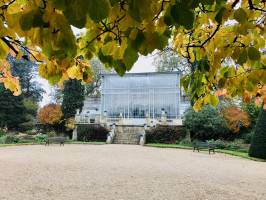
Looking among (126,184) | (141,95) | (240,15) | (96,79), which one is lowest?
(126,184)

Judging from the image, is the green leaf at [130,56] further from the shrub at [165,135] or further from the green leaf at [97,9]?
the shrub at [165,135]

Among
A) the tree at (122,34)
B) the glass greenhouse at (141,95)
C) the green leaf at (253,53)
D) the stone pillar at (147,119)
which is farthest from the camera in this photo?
the glass greenhouse at (141,95)

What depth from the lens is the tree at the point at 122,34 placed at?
1206 mm

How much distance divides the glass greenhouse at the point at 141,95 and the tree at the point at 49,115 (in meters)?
4.25

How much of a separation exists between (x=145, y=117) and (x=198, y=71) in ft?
103

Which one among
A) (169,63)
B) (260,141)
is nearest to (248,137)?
(260,141)

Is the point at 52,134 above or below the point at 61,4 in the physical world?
above

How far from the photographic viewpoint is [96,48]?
6.26 ft

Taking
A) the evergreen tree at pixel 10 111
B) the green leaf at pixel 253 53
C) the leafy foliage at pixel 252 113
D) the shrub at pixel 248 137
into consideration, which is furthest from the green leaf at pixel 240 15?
the evergreen tree at pixel 10 111

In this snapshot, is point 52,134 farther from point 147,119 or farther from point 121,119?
point 147,119

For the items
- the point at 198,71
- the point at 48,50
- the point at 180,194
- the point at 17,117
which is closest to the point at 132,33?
the point at 48,50

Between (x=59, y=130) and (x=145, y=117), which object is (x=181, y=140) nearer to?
(x=145, y=117)

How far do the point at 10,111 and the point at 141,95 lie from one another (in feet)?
43.2

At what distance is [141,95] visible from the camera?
112 feet
